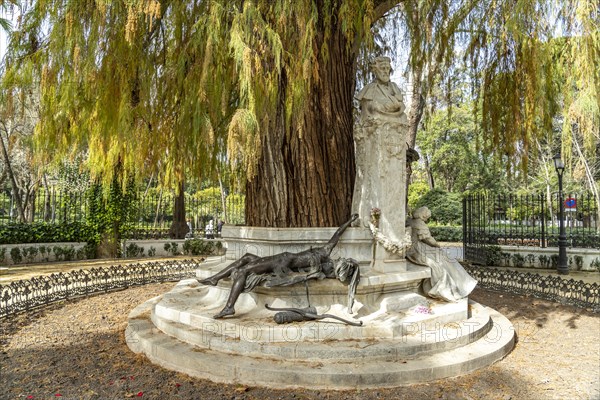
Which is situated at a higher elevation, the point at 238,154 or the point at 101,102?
the point at 101,102

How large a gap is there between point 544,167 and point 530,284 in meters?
23.5

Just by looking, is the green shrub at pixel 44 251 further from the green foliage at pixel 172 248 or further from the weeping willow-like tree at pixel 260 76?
the weeping willow-like tree at pixel 260 76

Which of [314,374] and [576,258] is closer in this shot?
[314,374]

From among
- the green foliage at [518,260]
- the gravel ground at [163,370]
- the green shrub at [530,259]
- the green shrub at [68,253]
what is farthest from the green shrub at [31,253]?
the green shrub at [530,259]

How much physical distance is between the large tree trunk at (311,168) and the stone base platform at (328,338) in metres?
0.98

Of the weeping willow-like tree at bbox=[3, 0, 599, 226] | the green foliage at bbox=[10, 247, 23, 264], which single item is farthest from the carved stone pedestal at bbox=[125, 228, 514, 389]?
the green foliage at bbox=[10, 247, 23, 264]

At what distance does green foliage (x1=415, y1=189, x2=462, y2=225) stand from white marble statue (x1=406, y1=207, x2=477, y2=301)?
22762 millimetres

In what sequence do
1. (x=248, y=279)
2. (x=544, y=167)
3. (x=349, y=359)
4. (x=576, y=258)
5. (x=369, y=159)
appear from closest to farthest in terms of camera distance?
(x=349, y=359)
(x=248, y=279)
(x=369, y=159)
(x=576, y=258)
(x=544, y=167)

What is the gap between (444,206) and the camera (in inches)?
1103

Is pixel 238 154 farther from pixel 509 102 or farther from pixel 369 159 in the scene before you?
pixel 509 102

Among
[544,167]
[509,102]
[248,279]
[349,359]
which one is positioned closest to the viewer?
[349,359]

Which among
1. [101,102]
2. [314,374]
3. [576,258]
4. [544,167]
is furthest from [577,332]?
[544,167]

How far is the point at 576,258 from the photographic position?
42.6 feet

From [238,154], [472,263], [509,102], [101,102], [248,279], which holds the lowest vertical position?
[472,263]
